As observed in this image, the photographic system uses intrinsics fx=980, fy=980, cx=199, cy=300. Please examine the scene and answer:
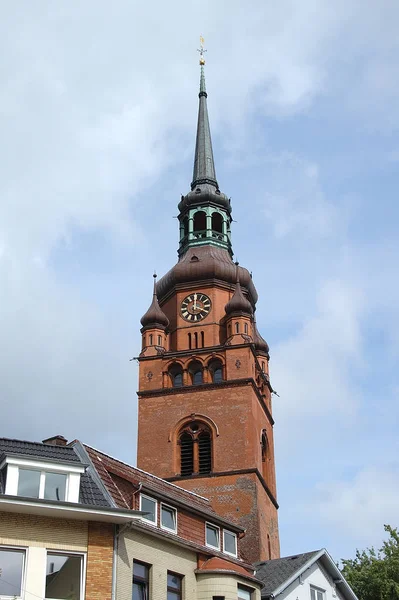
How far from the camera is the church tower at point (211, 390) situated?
1925 inches

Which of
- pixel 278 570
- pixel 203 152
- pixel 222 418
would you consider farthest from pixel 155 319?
pixel 278 570

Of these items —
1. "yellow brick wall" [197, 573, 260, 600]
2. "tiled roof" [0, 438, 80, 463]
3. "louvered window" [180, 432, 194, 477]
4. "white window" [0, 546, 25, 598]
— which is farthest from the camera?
"louvered window" [180, 432, 194, 477]

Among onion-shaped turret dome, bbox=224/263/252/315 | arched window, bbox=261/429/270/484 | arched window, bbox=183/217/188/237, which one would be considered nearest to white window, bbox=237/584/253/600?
arched window, bbox=261/429/270/484

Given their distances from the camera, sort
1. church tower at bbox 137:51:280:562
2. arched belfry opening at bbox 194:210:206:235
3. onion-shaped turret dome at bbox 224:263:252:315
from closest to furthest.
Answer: church tower at bbox 137:51:280:562
onion-shaped turret dome at bbox 224:263:252:315
arched belfry opening at bbox 194:210:206:235

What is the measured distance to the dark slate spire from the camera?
6556 cm

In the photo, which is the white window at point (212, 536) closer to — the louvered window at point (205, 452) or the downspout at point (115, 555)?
the downspout at point (115, 555)

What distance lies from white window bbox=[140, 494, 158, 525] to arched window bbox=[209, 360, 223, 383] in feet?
92.7

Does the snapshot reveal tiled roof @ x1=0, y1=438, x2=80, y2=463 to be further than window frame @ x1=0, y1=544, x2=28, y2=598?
Yes

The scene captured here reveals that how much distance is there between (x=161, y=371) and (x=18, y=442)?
2991cm

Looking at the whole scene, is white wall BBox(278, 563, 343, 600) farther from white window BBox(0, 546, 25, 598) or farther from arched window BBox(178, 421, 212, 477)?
arched window BBox(178, 421, 212, 477)

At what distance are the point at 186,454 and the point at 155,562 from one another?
1074 inches

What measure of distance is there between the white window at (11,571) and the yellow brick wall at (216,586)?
19.0 ft

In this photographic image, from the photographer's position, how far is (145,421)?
52.2m

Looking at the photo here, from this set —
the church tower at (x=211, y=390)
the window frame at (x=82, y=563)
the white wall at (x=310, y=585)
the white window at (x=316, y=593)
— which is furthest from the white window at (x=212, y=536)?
the church tower at (x=211, y=390)
